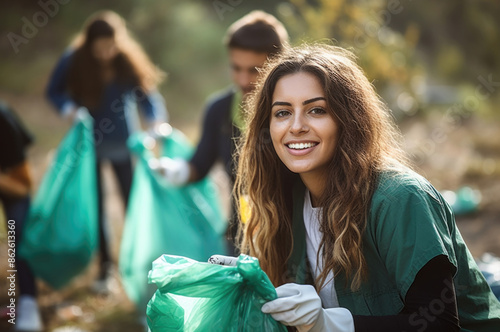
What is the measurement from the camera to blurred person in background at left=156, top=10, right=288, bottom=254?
2842 mm

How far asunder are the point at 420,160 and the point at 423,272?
4.57 metres

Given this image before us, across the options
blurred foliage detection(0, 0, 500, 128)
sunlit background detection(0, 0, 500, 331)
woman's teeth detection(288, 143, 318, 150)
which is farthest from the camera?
blurred foliage detection(0, 0, 500, 128)

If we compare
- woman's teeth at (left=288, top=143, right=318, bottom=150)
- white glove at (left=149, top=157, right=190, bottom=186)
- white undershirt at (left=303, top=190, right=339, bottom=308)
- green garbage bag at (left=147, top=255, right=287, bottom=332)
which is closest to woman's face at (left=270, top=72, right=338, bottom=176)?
woman's teeth at (left=288, top=143, right=318, bottom=150)

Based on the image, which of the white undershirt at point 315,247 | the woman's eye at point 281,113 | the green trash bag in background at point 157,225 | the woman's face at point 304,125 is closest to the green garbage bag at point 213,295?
the white undershirt at point 315,247

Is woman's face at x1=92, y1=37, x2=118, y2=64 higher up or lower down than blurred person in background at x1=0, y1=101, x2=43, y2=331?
higher up

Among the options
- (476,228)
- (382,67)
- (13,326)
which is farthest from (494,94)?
(13,326)

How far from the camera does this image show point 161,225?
10.9ft

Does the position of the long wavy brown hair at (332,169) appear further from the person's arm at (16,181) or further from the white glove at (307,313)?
the person's arm at (16,181)

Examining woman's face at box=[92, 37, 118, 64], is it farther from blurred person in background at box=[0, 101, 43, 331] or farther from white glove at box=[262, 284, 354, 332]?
white glove at box=[262, 284, 354, 332]

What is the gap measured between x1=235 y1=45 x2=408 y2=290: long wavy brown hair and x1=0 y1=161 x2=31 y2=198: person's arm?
165cm

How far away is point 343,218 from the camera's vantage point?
1.68 m

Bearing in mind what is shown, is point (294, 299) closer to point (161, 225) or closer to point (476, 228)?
point (161, 225)

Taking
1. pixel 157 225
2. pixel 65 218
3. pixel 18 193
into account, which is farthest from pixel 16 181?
pixel 157 225

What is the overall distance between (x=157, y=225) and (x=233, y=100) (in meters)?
0.84
